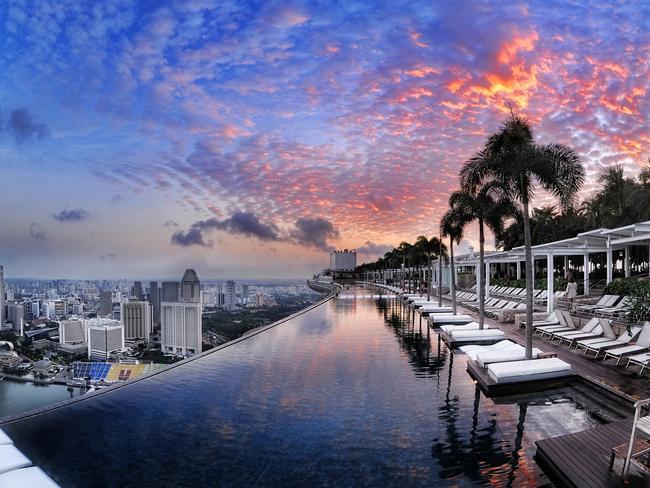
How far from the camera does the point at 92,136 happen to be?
18125mm

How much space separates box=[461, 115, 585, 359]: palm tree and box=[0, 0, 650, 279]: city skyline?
1540mm

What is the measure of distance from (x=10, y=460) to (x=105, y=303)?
30.0 m

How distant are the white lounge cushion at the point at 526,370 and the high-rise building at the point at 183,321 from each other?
1038 centimetres

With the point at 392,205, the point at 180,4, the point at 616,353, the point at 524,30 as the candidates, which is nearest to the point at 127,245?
the point at 392,205

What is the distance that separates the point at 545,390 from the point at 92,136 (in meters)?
18.9

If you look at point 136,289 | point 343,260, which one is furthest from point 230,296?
point 343,260

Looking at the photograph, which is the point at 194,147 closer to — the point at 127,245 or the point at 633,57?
the point at 127,245

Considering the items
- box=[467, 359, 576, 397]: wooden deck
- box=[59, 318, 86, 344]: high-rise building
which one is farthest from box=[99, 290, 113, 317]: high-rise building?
box=[467, 359, 576, 397]: wooden deck

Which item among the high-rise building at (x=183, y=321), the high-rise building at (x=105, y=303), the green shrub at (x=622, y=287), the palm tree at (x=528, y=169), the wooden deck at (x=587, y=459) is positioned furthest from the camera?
the high-rise building at (x=105, y=303)

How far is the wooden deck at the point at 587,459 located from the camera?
396 centimetres

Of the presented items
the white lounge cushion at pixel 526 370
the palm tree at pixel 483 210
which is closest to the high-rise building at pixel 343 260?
the palm tree at pixel 483 210

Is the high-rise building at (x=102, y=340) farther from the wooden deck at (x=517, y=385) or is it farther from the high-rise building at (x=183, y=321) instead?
the wooden deck at (x=517, y=385)

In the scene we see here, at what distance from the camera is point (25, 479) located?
150 inches

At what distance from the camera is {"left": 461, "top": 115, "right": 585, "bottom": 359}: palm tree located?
30.8ft
